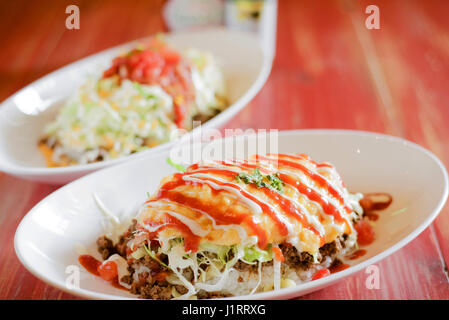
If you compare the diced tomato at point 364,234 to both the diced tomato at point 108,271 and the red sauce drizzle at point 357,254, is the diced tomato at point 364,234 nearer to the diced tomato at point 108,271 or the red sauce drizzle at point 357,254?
the red sauce drizzle at point 357,254

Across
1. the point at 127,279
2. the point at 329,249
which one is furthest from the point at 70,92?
the point at 329,249

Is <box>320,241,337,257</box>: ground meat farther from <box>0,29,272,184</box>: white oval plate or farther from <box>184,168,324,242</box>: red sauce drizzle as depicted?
<box>0,29,272,184</box>: white oval plate

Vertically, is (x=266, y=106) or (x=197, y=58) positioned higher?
(x=197, y=58)

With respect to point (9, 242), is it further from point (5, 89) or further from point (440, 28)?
point (440, 28)

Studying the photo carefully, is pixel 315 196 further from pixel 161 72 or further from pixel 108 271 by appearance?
pixel 161 72

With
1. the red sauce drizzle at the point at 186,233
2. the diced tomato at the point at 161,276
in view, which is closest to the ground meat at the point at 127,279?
the diced tomato at the point at 161,276

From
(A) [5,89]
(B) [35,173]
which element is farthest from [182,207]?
(A) [5,89]
